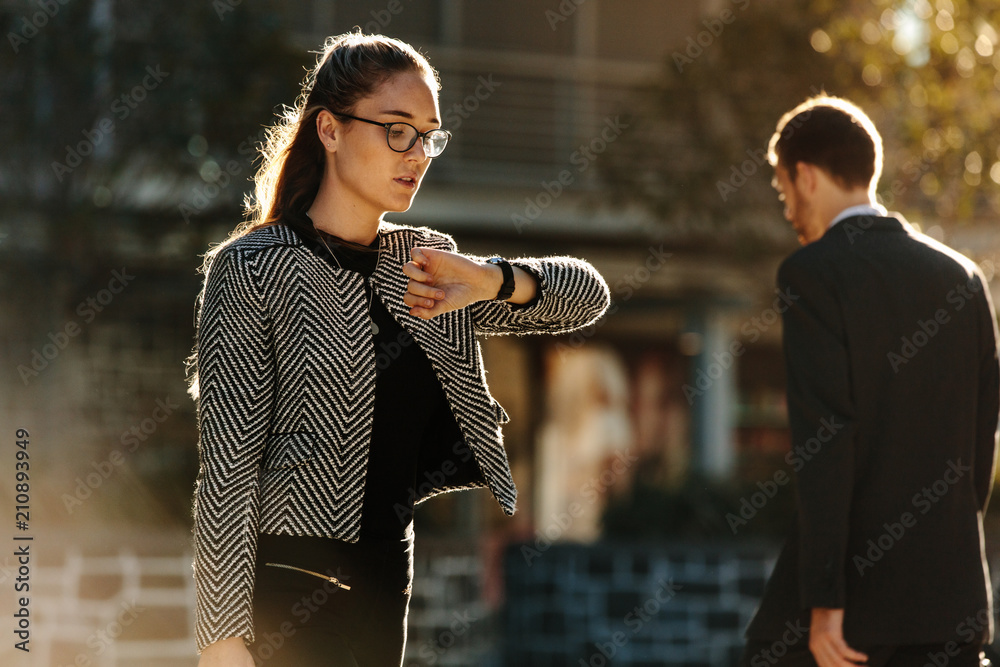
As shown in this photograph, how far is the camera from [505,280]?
243 centimetres

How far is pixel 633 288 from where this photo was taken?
12.0 m

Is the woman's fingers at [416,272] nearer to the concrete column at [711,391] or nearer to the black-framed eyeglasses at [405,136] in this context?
the black-framed eyeglasses at [405,136]

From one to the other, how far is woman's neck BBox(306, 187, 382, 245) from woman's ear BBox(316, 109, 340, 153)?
97 mm

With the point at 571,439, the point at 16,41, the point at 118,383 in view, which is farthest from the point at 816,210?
the point at 571,439

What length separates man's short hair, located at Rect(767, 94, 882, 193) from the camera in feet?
9.96

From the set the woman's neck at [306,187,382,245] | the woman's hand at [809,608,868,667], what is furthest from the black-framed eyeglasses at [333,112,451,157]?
the woman's hand at [809,608,868,667]

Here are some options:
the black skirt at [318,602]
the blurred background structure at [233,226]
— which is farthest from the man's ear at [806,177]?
the blurred background structure at [233,226]

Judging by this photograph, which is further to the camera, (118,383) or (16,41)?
(118,383)

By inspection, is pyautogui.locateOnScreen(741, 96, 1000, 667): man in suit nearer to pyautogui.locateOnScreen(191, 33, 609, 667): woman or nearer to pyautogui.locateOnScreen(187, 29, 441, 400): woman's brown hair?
pyautogui.locateOnScreen(191, 33, 609, 667): woman

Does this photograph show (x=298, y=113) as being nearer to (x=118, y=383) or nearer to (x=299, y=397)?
(x=299, y=397)

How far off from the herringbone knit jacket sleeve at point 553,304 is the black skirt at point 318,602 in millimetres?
566

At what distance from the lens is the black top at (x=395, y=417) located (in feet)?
7.71

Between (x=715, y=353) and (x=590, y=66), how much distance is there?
10.8 feet

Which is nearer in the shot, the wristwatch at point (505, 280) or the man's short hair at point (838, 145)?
the wristwatch at point (505, 280)
